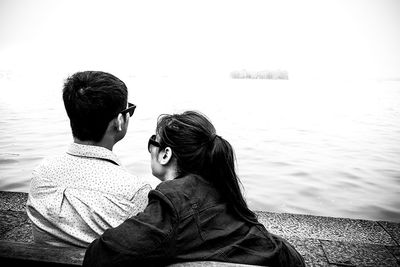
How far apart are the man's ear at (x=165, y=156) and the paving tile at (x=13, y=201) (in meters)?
2.80

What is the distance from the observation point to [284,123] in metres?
15.9

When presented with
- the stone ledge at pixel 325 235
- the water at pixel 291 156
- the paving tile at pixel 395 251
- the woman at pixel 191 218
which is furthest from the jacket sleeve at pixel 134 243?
the paving tile at pixel 395 251

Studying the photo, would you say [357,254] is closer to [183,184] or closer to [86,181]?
[183,184]

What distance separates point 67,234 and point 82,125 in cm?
→ 57

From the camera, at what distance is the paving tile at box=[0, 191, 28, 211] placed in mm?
3717

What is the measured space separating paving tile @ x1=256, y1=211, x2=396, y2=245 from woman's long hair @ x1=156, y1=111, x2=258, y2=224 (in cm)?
200

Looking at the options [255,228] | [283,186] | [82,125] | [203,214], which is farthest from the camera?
[283,186]

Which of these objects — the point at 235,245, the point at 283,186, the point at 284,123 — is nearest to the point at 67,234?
the point at 235,245

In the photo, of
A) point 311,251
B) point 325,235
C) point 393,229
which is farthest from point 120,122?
point 393,229

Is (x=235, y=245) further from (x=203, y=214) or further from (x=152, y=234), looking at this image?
(x=152, y=234)

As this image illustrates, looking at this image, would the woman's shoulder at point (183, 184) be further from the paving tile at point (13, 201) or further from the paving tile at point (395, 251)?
the paving tile at point (13, 201)

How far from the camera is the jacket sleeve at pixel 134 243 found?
1136 mm

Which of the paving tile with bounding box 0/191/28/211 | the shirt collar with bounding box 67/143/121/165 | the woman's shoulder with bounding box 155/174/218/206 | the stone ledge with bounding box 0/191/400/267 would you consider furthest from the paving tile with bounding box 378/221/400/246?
the paving tile with bounding box 0/191/28/211

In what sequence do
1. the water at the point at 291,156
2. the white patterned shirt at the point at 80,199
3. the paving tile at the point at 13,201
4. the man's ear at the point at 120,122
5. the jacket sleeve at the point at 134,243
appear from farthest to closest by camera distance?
the water at the point at 291,156
the paving tile at the point at 13,201
the man's ear at the point at 120,122
the white patterned shirt at the point at 80,199
the jacket sleeve at the point at 134,243
